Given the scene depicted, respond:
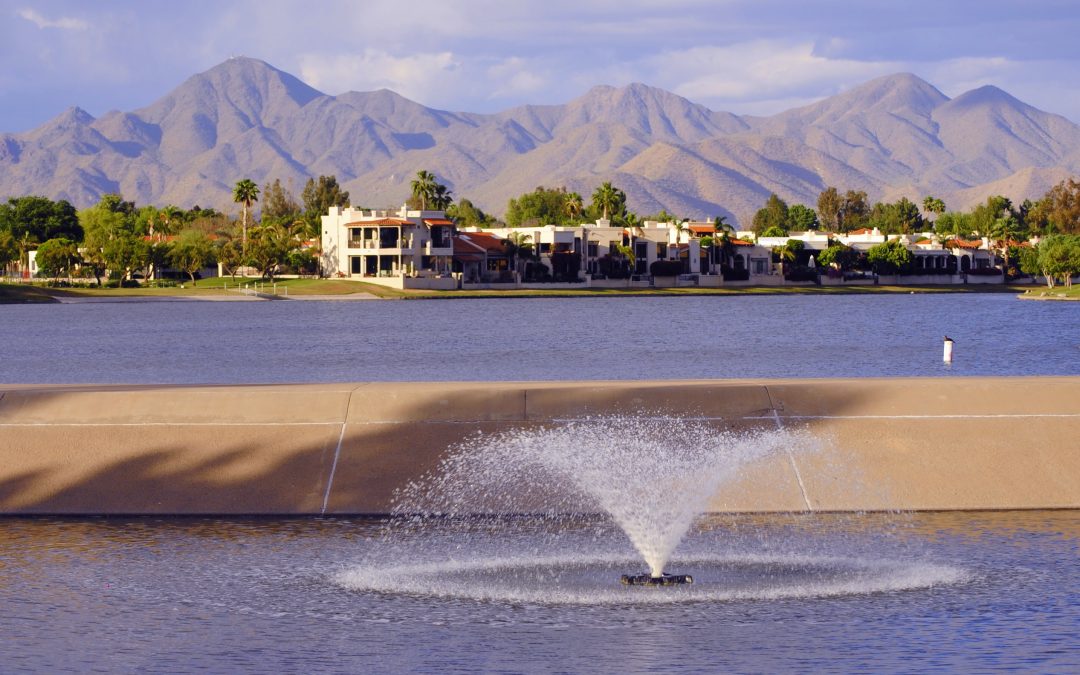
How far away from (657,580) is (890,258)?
172789mm

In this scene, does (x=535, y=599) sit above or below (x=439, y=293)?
above

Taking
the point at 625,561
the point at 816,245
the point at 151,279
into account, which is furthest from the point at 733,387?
the point at 816,245

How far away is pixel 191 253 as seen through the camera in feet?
503

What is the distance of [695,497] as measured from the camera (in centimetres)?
1588

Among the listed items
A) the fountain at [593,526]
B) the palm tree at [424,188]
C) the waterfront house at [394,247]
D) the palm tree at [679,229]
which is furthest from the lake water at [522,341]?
the palm tree at [424,188]

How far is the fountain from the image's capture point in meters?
13.7

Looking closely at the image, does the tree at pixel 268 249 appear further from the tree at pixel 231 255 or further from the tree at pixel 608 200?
the tree at pixel 608 200

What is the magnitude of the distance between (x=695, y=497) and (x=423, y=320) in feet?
304

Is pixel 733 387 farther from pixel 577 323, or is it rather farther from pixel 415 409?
pixel 577 323

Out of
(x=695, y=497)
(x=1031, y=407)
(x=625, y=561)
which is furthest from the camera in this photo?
(x=1031, y=407)

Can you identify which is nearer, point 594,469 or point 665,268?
point 594,469

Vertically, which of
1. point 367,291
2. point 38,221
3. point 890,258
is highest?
point 38,221

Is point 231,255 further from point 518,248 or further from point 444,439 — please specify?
point 444,439

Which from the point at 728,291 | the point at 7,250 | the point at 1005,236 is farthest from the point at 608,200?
the point at 7,250
